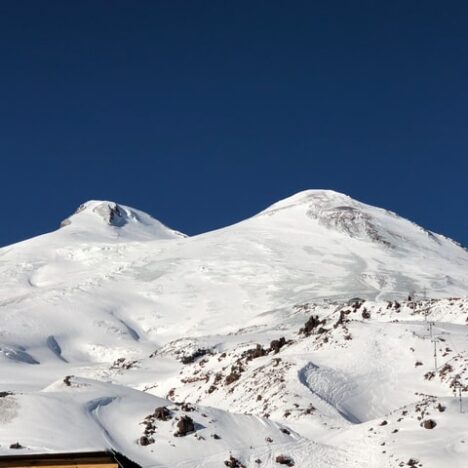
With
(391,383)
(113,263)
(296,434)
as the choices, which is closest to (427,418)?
(296,434)

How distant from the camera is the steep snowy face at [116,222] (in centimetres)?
15925

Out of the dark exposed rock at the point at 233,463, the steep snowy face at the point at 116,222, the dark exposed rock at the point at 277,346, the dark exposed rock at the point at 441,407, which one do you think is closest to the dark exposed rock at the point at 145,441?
the dark exposed rock at the point at 233,463

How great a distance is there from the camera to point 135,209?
622 ft

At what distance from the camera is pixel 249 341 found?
58.4 meters

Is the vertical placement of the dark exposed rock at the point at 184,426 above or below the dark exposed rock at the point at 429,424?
below

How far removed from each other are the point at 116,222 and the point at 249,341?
113 m

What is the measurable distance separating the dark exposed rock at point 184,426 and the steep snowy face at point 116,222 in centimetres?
12492

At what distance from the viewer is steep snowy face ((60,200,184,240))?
159250mm

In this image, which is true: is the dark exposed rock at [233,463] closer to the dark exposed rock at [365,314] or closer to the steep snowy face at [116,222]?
the dark exposed rock at [365,314]

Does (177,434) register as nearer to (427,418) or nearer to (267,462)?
(267,462)

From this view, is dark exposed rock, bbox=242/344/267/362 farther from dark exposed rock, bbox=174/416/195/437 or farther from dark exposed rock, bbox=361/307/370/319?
dark exposed rock, bbox=174/416/195/437

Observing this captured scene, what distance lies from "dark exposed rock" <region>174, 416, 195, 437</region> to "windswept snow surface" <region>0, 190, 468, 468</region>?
0.29 m

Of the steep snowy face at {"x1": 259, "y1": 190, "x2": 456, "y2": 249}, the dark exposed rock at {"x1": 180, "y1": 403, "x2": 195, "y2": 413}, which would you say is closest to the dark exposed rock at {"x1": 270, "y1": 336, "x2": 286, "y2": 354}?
the dark exposed rock at {"x1": 180, "y1": 403, "x2": 195, "y2": 413}

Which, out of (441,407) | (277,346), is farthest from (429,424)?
(277,346)
